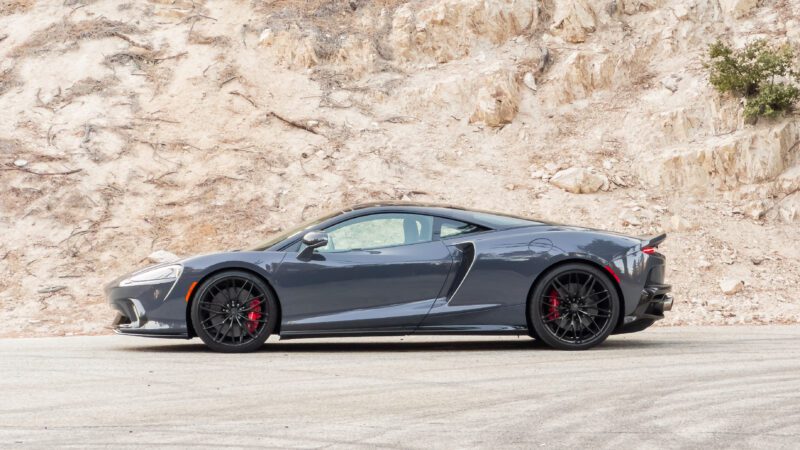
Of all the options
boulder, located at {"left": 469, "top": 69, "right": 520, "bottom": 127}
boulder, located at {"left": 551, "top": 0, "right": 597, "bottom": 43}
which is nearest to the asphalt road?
boulder, located at {"left": 469, "top": 69, "right": 520, "bottom": 127}

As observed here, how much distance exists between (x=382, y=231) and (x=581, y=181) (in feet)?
30.9

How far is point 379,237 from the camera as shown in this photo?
855 cm

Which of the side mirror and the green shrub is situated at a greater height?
the green shrub

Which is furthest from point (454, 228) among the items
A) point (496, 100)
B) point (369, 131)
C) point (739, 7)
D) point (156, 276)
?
point (739, 7)

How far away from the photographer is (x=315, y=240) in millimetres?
8523

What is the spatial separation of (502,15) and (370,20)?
2876 millimetres

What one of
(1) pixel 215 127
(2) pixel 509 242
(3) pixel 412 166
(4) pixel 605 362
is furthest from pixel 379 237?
(1) pixel 215 127

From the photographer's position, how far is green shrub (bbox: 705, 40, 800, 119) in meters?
17.5

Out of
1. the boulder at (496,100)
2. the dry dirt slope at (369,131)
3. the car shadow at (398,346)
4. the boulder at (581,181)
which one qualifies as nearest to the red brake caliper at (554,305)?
the car shadow at (398,346)

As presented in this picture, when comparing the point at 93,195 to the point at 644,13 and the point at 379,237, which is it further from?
the point at 644,13

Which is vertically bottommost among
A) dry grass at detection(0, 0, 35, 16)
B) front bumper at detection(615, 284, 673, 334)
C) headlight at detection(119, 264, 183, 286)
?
front bumper at detection(615, 284, 673, 334)

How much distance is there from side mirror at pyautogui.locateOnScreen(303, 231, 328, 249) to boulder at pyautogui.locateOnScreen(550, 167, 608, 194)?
9.58 m

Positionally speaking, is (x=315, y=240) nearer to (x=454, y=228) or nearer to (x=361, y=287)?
(x=361, y=287)

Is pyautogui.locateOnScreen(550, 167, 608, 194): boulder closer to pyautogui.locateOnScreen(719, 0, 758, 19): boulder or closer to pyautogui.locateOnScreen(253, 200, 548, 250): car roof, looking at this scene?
pyautogui.locateOnScreen(719, 0, 758, 19): boulder
